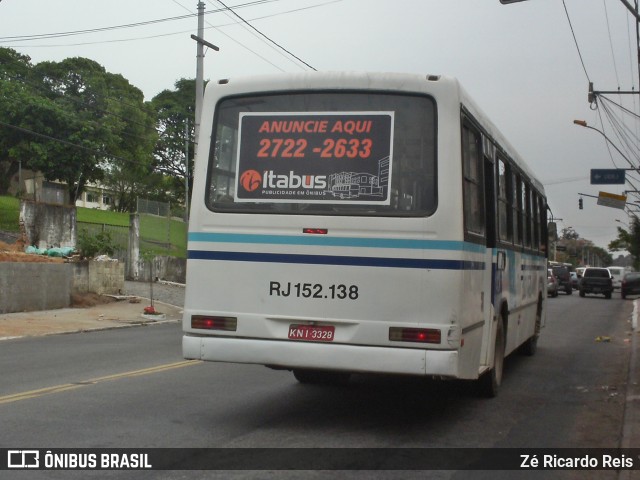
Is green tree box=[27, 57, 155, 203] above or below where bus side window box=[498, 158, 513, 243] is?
above

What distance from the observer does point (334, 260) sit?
25.4 feet

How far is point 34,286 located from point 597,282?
34.1 m

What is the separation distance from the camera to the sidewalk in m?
19.5

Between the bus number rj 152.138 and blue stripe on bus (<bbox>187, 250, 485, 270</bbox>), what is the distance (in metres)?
0.22

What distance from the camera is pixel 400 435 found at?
793 cm

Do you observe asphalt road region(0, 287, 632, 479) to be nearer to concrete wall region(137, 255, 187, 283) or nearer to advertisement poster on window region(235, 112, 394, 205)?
advertisement poster on window region(235, 112, 394, 205)

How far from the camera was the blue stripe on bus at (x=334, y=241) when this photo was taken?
24.7ft

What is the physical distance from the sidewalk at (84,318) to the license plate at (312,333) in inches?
461

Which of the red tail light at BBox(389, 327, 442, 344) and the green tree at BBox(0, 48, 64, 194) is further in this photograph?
the green tree at BBox(0, 48, 64, 194)

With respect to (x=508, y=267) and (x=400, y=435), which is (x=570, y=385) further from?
(x=400, y=435)

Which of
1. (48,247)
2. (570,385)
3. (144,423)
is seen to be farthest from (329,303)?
(48,247)

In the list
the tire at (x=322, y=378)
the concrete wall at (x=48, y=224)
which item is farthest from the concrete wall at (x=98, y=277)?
the tire at (x=322, y=378)

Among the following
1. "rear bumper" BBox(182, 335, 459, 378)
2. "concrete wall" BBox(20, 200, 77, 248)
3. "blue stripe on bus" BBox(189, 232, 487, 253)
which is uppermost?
"concrete wall" BBox(20, 200, 77, 248)

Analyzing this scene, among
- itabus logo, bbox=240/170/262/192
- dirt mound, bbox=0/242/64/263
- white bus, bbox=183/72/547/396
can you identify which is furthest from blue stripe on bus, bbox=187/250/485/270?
dirt mound, bbox=0/242/64/263
